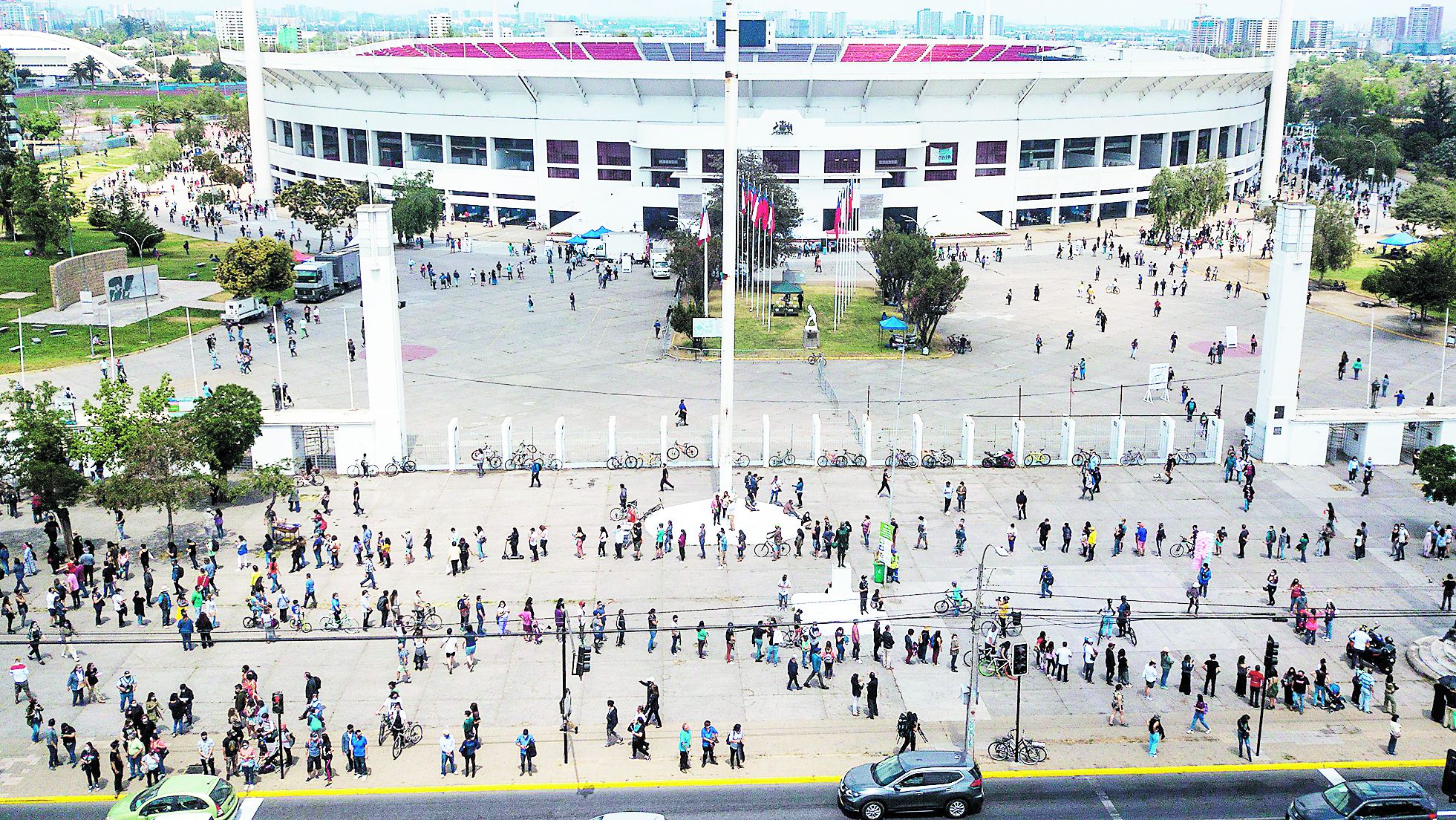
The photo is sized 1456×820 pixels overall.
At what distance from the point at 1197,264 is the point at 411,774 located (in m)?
72.1

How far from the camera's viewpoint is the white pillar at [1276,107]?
104688mm

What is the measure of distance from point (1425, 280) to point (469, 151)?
69.0m

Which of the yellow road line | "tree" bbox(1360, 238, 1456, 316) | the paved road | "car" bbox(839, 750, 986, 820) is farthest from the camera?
"tree" bbox(1360, 238, 1456, 316)

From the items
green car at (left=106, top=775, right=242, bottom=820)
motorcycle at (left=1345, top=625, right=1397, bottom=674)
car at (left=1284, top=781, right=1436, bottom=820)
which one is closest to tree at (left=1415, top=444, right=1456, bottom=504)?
motorcycle at (left=1345, top=625, right=1397, bottom=674)

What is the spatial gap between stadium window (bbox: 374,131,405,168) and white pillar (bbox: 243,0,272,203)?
41.7ft

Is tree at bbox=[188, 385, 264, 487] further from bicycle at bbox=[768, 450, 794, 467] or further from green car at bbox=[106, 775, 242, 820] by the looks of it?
bicycle at bbox=[768, 450, 794, 467]

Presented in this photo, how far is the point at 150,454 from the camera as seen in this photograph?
35.8 metres

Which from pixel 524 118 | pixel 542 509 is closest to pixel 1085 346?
pixel 542 509

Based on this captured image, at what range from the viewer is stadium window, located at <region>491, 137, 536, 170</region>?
3927 inches

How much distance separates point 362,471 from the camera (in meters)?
42.8

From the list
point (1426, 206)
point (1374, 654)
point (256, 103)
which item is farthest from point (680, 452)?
point (256, 103)

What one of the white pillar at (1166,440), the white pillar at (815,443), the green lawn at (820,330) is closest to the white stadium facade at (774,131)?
the green lawn at (820,330)

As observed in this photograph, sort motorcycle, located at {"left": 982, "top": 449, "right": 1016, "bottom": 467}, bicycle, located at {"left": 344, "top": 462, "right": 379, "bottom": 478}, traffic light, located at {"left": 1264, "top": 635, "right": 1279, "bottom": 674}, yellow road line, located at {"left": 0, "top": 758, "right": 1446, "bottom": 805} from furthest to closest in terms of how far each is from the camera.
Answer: motorcycle, located at {"left": 982, "top": 449, "right": 1016, "bottom": 467} → bicycle, located at {"left": 344, "top": 462, "right": 379, "bottom": 478} → traffic light, located at {"left": 1264, "top": 635, "right": 1279, "bottom": 674} → yellow road line, located at {"left": 0, "top": 758, "right": 1446, "bottom": 805}

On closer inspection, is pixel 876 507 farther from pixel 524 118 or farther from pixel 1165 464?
pixel 524 118
